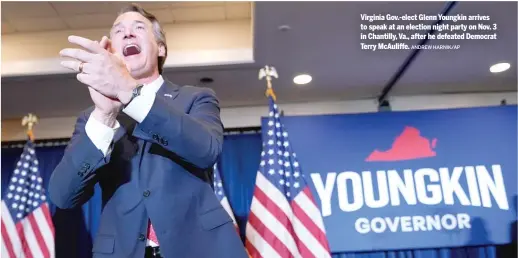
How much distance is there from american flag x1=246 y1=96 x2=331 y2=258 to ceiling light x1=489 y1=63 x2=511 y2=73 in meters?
1.68

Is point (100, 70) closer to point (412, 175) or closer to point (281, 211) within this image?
point (281, 211)

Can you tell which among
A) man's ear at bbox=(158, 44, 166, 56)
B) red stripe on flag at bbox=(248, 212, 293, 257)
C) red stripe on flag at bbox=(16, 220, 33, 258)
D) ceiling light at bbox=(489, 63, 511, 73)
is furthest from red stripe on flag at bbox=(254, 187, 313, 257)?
man's ear at bbox=(158, 44, 166, 56)

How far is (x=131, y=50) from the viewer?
963mm

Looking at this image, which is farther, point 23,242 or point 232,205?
point 232,205

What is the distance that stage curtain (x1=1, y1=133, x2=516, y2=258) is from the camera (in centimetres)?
385

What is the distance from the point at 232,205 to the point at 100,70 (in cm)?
339

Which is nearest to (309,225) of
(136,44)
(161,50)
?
(161,50)

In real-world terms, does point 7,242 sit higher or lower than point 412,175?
lower

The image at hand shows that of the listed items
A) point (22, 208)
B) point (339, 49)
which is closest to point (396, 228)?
point (339, 49)

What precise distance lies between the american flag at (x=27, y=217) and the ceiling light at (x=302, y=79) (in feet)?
6.63

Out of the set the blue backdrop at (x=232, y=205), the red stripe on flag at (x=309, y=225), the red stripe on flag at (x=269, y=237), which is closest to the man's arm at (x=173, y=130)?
the red stripe on flag at (x=269, y=237)

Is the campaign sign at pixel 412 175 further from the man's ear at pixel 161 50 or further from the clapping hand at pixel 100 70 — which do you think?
the clapping hand at pixel 100 70

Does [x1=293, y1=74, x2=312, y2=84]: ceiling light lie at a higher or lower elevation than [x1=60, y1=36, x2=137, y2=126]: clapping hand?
higher

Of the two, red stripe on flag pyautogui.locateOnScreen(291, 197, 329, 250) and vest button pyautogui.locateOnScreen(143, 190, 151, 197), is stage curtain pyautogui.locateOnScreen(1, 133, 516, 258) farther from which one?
vest button pyautogui.locateOnScreen(143, 190, 151, 197)
